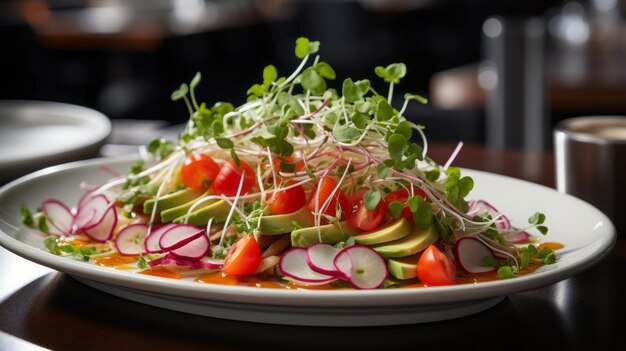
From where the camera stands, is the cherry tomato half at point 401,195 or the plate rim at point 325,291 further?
the cherry tomato half at point 401,195

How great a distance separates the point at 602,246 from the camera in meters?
1.06

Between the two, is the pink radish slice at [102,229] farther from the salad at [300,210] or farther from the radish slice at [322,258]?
the radish slice at [322,258]

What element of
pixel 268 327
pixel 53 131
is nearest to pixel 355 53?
pixel 53 131

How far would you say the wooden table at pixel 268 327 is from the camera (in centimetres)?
94

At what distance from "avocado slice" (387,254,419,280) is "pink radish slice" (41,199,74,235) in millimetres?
530

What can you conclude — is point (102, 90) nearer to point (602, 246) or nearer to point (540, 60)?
point (540, 60)

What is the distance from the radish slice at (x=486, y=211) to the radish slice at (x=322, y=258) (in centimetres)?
28

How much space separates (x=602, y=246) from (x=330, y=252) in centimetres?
33

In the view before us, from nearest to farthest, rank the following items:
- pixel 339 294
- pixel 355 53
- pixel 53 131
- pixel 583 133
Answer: pixel 339 294, pixel 583 133, pixel 53 131, pixel 355 53

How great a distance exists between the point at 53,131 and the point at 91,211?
99 cm

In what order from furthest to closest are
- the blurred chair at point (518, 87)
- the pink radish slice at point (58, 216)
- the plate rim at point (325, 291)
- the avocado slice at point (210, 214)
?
the blurred chair at point (518, 87), the pink radish slice at point (58, 216), the avocado slice at point (210, 214), the plate rim at point (325, 291)

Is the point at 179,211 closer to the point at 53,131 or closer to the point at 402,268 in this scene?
the point at 402,268

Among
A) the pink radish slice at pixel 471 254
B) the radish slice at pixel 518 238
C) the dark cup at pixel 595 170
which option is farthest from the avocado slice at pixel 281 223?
the dark cup at pixel 595 170

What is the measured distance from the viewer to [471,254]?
3.66 ft
